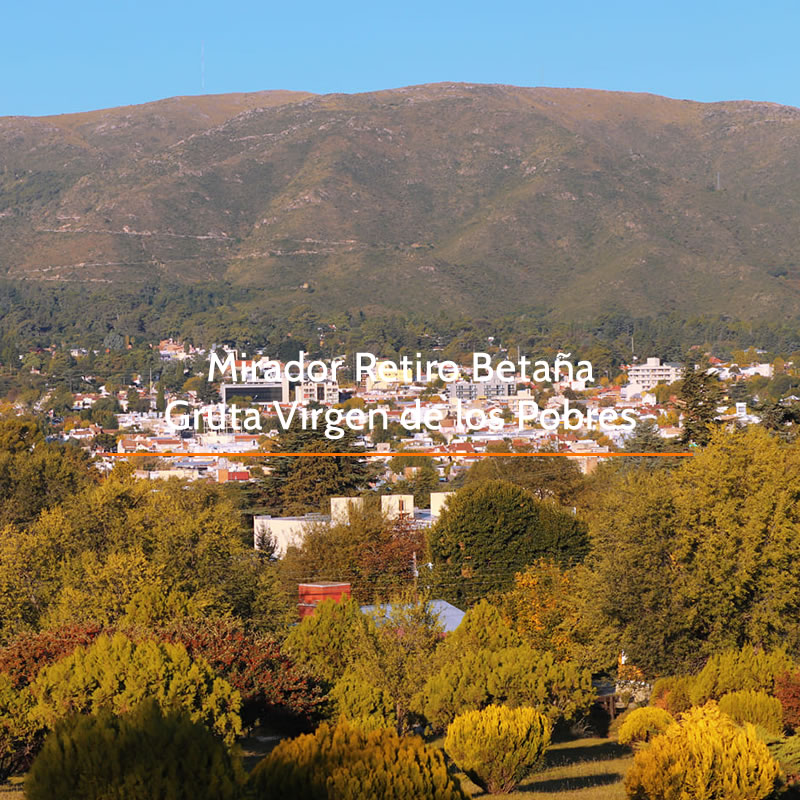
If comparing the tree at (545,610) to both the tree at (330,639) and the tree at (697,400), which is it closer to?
the tree at (330,639)

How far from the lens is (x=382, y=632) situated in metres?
20.4

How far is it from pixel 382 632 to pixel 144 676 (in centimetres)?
573

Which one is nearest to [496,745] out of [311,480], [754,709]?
[754,709]

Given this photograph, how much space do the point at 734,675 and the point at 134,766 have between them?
1182 centimetres

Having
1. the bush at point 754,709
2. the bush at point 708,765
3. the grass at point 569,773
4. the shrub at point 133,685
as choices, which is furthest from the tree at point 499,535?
the bush at point 708,765

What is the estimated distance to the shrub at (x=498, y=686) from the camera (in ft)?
60.2

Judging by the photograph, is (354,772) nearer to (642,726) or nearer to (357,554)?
(642,726)

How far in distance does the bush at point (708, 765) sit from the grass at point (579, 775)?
2.15m

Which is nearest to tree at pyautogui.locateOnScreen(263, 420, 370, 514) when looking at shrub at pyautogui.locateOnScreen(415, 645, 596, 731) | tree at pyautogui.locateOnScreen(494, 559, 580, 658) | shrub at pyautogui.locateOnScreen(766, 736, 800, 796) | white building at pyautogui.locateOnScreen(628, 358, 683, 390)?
tree at pyautogui.locateOnScreen(494, 559, 580, 658)

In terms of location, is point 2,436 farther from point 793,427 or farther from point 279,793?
point 279,793

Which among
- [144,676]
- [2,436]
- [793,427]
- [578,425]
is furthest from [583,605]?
[578,425]

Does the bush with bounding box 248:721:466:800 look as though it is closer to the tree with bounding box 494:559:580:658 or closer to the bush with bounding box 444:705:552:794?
the bush with bounding box 444:705:552:794

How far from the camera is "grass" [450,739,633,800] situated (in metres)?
16.4

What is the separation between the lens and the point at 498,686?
60.8ft
